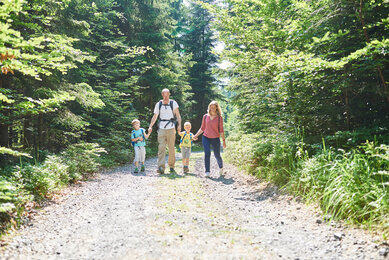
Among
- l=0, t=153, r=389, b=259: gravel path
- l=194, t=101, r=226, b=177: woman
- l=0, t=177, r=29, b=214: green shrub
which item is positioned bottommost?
l=0, t=153, r=389, b=259: gravel path

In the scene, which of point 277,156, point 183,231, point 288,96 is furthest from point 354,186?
point 288,96

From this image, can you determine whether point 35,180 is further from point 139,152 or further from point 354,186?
point 354,186

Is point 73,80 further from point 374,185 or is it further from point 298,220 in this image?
point 374,185

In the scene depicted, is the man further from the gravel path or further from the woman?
the gravel path

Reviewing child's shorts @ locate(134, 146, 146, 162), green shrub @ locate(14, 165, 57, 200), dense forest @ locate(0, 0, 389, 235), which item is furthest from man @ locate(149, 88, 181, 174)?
green shrub @ locate(14, 165, 57, 200)

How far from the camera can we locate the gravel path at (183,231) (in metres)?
2.67

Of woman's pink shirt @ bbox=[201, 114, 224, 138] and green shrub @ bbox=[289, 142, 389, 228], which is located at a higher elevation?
woman's pink shirt @ bbox=[201, 114, 224, 138]

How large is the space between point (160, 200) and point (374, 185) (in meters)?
3.51

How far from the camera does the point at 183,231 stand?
3.17 m

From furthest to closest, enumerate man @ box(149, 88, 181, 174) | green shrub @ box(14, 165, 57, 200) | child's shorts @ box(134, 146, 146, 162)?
child's shorts @ box(134, 146, 146, 162) < man @ box(149, 88, 181, 174) < green shrub @ box(14, 165, 57, 200)

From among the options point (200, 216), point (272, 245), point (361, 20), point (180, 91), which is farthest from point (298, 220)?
point (180, 91)

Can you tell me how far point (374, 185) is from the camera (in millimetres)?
3264

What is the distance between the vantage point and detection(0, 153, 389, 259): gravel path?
267 centimetres

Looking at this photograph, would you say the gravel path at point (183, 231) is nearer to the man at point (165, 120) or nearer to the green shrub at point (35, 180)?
the green shrub at point (35, 180)
